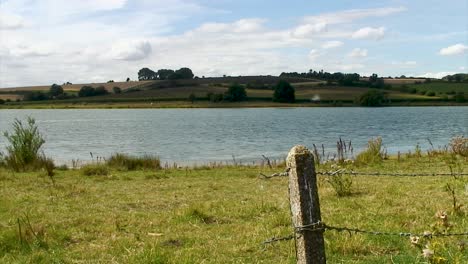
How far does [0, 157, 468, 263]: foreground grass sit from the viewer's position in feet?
23.4

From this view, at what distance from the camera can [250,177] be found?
1841 centimetres

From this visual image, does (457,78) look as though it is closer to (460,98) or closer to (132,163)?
(460,98)

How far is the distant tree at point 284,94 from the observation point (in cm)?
11006

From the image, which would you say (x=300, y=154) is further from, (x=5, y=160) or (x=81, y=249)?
(x=5, y=160)

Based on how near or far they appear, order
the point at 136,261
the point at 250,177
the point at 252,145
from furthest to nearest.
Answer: the point at 252,145 < the point at 250,177 < the point at 136,261

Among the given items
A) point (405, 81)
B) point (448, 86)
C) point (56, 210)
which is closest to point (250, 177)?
point (56, 210)

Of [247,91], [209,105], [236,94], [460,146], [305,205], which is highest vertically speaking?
[247,91]

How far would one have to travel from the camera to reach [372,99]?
370ft

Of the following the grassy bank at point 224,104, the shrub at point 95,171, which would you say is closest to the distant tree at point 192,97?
the grassy bank at point 224,104

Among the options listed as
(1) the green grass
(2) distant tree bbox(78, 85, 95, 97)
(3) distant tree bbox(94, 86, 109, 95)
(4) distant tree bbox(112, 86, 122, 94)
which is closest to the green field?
(1) the green grass

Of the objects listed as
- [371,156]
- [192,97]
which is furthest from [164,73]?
[371,156]

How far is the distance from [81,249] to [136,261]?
1445mm

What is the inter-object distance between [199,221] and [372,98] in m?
108

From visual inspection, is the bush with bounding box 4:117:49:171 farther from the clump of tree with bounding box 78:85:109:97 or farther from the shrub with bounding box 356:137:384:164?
the clump of tree with bounding box 78:85:109:97
